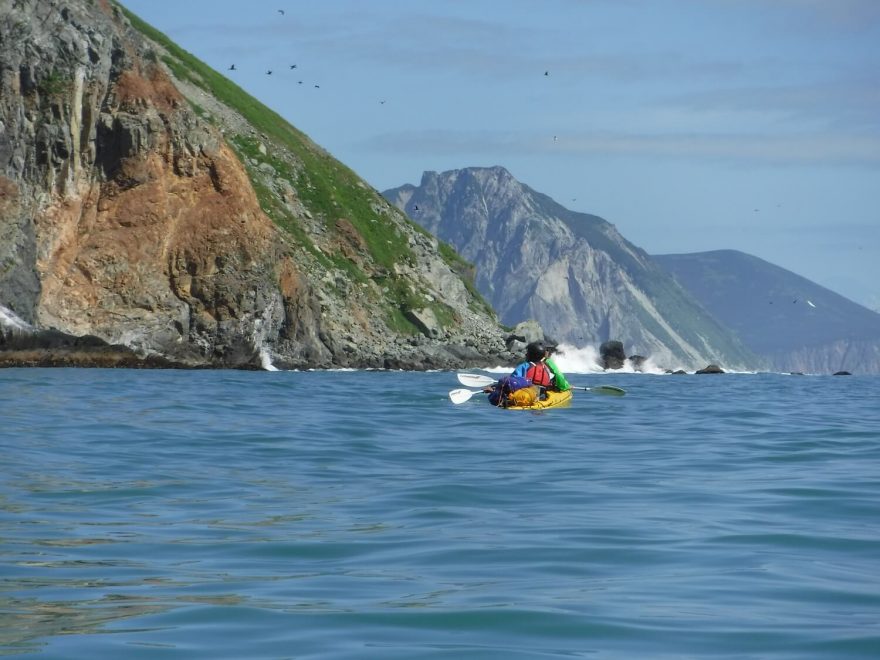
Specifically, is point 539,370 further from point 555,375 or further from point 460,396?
point 460,396

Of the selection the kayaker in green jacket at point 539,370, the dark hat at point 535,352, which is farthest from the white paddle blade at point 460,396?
the dark hat at point 535,352

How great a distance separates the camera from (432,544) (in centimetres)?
1381

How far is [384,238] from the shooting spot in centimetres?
15188

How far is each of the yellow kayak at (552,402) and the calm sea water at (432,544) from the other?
7.79 m

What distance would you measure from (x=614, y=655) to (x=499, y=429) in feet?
69.6

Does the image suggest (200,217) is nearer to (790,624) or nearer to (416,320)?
(416,320)

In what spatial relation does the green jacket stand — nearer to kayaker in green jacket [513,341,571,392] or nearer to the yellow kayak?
kayaker in green jacket [513,341,571,392]

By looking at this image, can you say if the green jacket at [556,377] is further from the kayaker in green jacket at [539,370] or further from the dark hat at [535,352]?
the dark hat at [535,352]

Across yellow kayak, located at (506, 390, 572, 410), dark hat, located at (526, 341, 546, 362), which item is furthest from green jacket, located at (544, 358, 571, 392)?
dark hat, located at (526, 341, 546, 362)

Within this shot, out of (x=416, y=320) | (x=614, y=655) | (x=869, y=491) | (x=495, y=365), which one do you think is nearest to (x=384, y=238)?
(x=416, y=320)

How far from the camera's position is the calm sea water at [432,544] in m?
9.57

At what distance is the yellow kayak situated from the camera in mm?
36594

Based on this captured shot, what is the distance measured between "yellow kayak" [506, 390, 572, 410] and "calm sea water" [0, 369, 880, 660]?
25.5ft

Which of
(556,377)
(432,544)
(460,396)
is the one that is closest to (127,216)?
(460,396)
